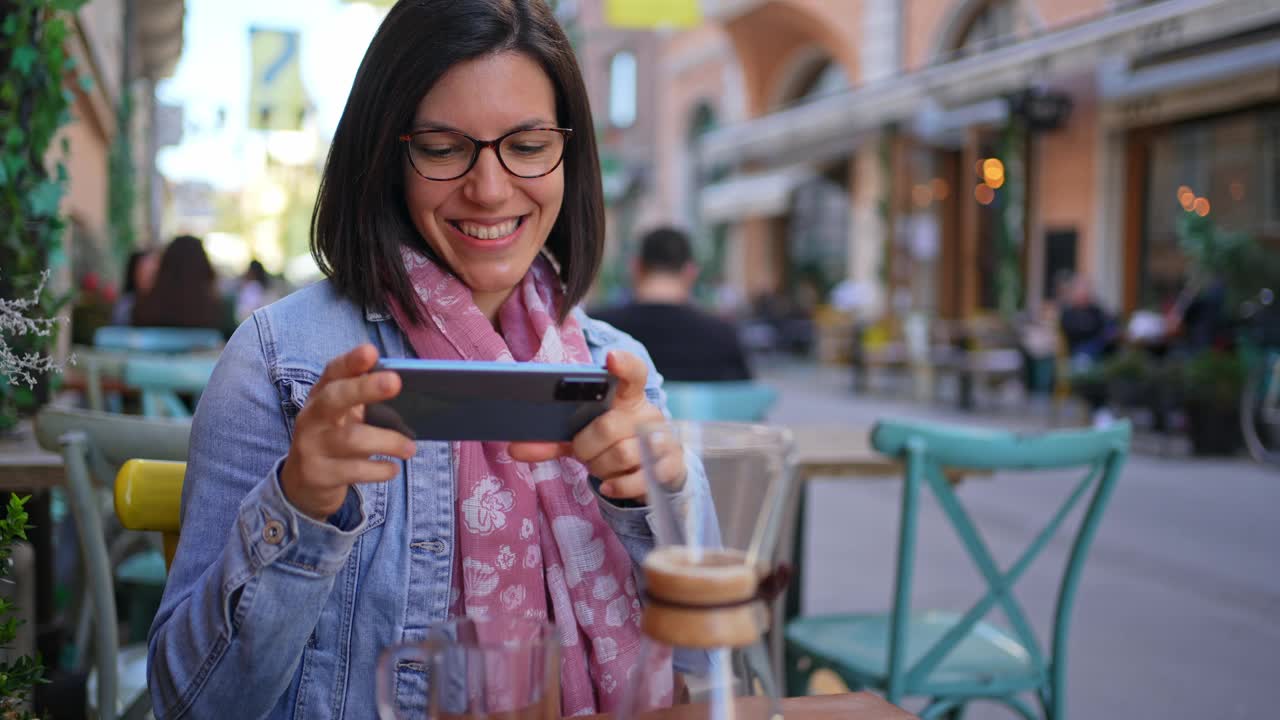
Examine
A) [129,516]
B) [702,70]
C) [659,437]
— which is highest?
[702,70]

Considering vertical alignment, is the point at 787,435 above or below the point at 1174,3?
below

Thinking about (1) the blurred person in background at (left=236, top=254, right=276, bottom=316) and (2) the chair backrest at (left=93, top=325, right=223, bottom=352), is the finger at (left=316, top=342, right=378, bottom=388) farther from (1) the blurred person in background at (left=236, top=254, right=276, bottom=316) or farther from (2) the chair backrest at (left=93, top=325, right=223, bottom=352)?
(1) the blurred person in background at (left=236, top=254, right=276, bottom=316)

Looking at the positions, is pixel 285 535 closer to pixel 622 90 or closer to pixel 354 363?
pixel 354 363

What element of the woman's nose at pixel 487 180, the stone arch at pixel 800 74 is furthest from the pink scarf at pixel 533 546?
the stone arch at pixel 800 74

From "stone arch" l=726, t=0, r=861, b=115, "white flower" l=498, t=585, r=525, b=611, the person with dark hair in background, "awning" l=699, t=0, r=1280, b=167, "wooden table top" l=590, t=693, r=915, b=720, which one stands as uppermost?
"stone arch" l=726, t=0, r=861, b=115

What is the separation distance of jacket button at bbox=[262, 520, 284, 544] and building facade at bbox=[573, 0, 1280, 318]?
937 centimetres

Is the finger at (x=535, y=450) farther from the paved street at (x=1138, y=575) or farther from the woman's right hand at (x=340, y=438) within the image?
the paved street at (x=1138, y=575)

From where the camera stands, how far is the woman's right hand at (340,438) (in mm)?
955

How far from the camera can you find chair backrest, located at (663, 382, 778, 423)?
131 inches

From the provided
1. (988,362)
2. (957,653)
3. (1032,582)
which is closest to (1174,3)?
(988,362)

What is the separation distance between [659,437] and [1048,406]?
11890mm

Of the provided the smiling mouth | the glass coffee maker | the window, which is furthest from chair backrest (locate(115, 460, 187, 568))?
the window

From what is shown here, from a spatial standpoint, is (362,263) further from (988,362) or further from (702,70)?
(702,70)

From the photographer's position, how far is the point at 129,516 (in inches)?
61.1
